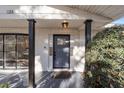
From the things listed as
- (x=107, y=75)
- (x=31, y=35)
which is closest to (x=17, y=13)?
(x=31, y=35)

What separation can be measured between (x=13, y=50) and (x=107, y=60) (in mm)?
9601

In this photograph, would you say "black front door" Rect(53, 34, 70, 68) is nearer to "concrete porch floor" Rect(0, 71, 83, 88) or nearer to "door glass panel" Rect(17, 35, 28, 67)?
"door glass panel" Rect(17, 35, 28, 67)

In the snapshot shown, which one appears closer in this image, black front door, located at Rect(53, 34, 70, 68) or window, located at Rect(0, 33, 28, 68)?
window, located at Rect(0, 33, 28, 68)

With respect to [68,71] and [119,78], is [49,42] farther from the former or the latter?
[119,78]

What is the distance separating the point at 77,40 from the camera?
1305 centimetres

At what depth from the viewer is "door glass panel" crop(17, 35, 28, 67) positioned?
43.1 feet

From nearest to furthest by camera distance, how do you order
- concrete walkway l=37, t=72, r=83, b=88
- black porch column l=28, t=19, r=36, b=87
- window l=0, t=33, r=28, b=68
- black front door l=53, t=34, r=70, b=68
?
black porch column l=28, t=19, r=36, b=87 < concrete walkway l=37, t=72, r=83, b=88 < window l=0, t=33, r=28, b=68 < black front door l=53, t=34, r=70, b=68

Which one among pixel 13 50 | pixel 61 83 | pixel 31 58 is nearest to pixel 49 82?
pixel 61 83

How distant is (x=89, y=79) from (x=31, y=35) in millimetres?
3756

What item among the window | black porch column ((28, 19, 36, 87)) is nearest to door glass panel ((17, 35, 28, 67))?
the window

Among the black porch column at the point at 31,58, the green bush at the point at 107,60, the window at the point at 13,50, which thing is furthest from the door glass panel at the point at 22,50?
the green bush at the point at 107,60

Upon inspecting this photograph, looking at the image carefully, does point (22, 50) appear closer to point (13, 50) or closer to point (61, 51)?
point (13, 50)

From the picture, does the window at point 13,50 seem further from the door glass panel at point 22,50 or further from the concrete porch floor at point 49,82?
the concrete porch floor at point 49,82

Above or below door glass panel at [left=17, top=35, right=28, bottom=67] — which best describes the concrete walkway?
below
